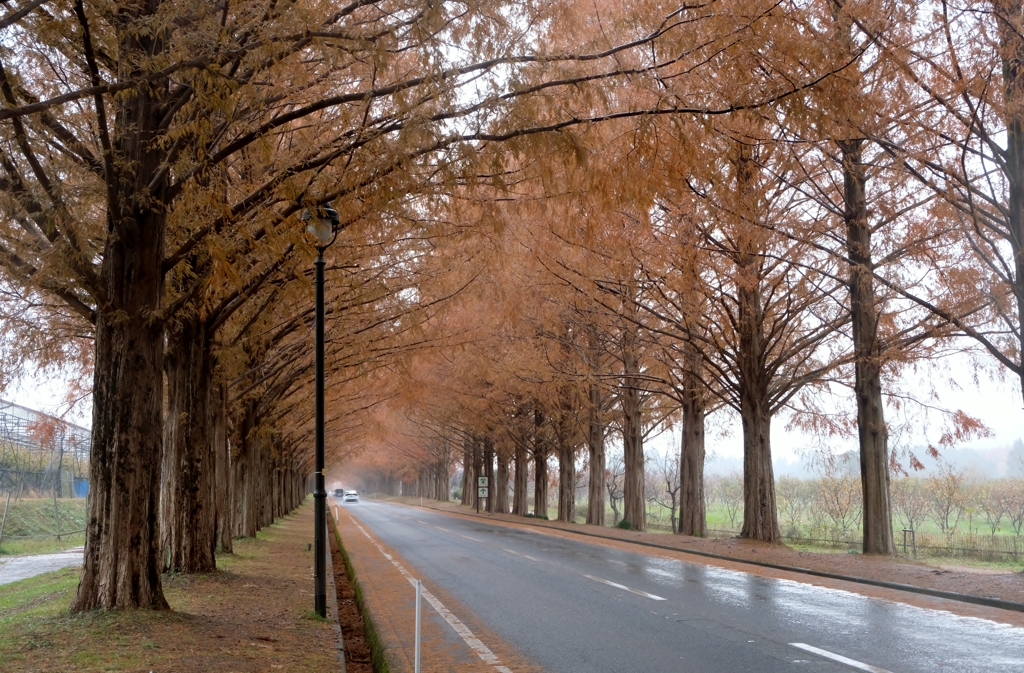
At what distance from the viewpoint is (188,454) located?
1384cm

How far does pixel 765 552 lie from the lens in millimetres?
18266

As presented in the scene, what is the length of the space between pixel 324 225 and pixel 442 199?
1448mm

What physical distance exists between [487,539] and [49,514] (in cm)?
1776

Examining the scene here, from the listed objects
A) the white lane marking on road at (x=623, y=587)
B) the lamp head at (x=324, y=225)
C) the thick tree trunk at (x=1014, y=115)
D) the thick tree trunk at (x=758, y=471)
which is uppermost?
the thick tree trunk at (x=1014, y=115)

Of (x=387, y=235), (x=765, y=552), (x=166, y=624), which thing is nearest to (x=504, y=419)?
(x=765, y=552)

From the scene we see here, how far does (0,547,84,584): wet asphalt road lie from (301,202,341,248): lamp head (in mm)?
11202

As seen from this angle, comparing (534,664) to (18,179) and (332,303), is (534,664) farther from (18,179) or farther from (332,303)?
(332,303)

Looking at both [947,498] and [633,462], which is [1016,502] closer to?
[947,498]

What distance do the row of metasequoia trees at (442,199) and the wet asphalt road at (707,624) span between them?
14.4ft

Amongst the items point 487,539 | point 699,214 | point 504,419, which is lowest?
point 487,539

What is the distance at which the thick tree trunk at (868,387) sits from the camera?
17.6 m

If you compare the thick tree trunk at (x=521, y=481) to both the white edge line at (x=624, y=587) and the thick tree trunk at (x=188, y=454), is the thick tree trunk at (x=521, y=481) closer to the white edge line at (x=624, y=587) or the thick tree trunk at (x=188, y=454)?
the white edge line at (x=624, y=587)

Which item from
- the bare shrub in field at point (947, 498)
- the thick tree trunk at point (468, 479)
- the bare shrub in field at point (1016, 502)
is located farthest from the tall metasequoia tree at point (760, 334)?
the thick tree trunk at point (468, 479)

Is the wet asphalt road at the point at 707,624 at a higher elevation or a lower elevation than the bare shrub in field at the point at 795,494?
higher
